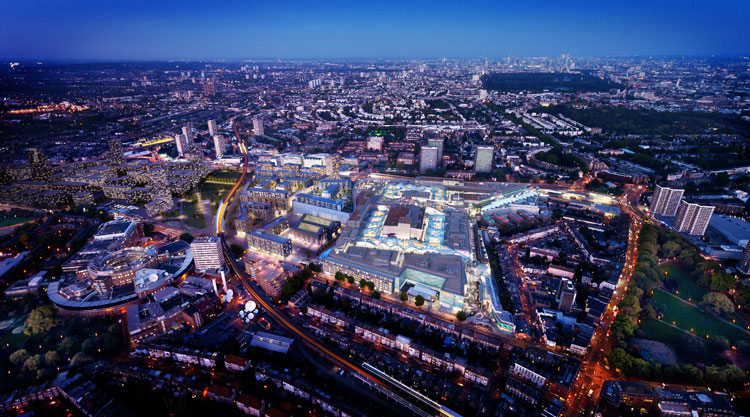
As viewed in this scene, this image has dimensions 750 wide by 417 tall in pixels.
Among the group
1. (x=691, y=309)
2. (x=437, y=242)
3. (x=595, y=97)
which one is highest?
(x=595, y=97)

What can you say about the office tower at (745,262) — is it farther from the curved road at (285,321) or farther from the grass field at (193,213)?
the grass field at (193,213)

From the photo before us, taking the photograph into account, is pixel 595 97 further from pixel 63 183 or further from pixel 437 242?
pixel 63 183

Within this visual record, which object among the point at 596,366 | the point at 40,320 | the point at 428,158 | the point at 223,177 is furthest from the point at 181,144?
the point at 596,366

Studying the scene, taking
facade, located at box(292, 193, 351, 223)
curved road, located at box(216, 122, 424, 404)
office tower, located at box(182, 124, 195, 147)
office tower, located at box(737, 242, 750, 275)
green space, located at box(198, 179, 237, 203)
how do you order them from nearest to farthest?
curved road, located at box(216, 122, 424, 404) < office tower, located at box(737, 242, 750, 275) < facade, located at box(292, 193, 351, 223) < green space, located at box(198, 179, 237, 203) < office tower, located at box(182, 124, 195, 147)

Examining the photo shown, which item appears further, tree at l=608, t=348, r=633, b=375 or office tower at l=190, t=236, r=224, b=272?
office tower at l=190, t=236, r=224, b=272

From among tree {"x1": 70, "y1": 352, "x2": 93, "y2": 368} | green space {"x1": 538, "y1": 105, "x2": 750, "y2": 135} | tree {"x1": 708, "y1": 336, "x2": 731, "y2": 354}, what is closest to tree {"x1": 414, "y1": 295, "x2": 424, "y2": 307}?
tree {"x1": 708, "y1": 336, "x2": 731, "y2": 354}

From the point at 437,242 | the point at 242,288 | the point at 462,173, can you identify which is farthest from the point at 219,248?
the point at 462,173

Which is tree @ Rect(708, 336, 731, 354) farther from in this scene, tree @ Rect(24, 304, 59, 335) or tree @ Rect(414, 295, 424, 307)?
tree @ Rect(24, 304, 59, 335)
